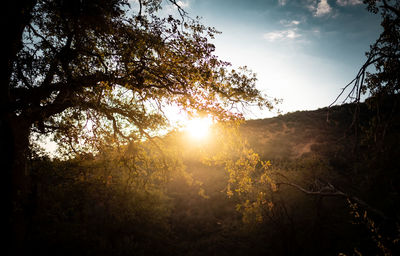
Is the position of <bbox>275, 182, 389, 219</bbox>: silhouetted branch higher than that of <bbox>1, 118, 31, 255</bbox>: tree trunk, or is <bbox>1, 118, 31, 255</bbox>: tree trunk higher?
<bbox>1, 118, 31, 255</bbox>: tree trunk

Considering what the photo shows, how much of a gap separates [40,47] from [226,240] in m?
13.2

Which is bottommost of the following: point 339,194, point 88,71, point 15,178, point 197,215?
point 197,215

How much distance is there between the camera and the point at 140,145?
8.55 m

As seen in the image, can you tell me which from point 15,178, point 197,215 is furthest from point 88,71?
point 197,215

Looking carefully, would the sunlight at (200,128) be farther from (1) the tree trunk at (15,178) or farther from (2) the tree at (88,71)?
(1) the tree trunk at (15,178)

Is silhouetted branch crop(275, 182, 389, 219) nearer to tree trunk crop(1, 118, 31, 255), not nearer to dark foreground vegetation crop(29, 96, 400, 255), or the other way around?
dark foreground vegetation crop(29, 96, 400, 255)

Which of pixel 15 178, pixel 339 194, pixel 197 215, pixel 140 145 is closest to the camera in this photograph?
pixel 15 178

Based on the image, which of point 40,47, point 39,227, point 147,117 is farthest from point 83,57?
point 39,227

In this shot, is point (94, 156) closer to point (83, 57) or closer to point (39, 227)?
point (83, 57)

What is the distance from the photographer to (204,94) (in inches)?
209

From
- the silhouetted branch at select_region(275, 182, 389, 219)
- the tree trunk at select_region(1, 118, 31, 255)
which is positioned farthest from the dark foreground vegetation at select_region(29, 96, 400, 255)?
the tree trunk at select_region(1, 118, 31, 255)

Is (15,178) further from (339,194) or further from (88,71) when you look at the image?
(339,194)

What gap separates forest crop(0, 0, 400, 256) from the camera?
461 cm

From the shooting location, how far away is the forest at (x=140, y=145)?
182 inches
